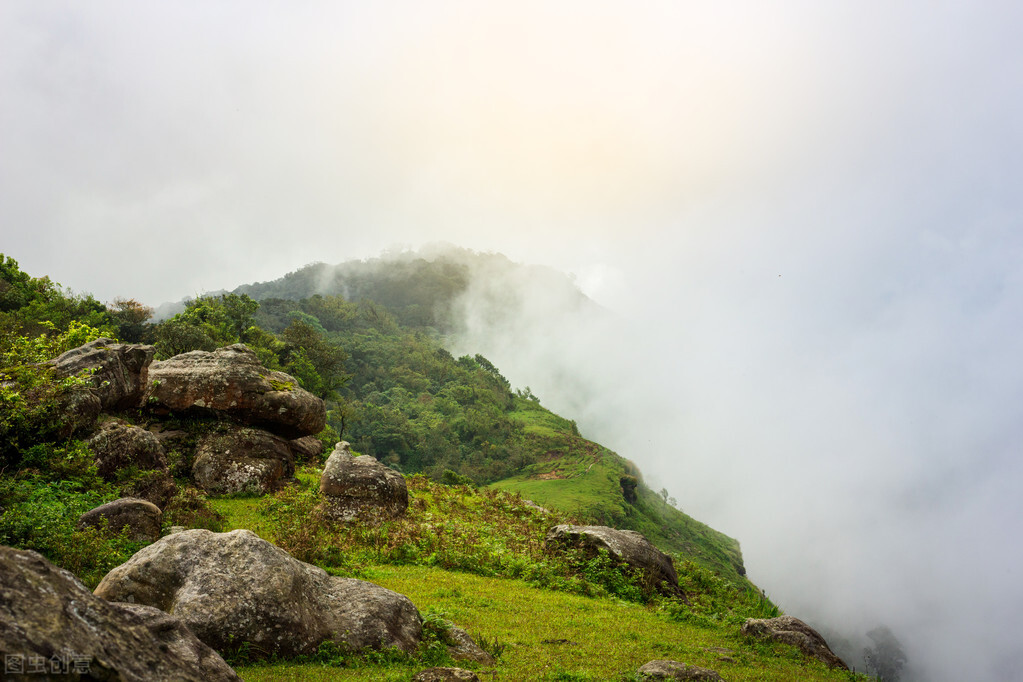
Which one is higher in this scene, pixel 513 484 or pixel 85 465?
pixel 513 484

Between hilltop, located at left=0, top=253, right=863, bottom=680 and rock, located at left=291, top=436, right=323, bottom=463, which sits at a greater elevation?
rock, located at left=291, top=436, right=323, bottom=463

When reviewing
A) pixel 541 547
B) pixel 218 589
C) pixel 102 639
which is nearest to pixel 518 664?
pixel 218 589

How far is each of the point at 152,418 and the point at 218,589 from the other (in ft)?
63.9

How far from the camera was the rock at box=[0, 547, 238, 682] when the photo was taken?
4172 mm

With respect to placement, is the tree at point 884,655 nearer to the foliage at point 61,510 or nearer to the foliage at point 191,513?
the foliage at point 191,513

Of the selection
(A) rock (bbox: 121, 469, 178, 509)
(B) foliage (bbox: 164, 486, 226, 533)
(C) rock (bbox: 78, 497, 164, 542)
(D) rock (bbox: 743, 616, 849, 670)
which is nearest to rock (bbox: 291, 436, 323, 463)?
(B) foliage (bbox: 164, 486, 226, 533)

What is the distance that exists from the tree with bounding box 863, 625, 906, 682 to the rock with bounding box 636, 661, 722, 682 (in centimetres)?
16138

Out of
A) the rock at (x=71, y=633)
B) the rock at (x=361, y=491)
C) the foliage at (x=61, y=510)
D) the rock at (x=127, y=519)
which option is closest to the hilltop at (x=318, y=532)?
the foliage at (x=61, y=510)

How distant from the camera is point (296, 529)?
63.7ft

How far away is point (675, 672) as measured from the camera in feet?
32.8

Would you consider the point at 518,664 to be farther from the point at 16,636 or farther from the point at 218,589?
the point at 16,636

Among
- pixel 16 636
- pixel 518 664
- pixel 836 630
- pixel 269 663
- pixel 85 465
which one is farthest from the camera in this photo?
pixel 836 630

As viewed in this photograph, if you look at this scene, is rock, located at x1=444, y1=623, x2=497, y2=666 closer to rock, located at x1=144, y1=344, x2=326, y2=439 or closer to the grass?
the grass

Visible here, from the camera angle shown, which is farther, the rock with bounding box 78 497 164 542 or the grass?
the rock with bounding box 78 497 164 542
